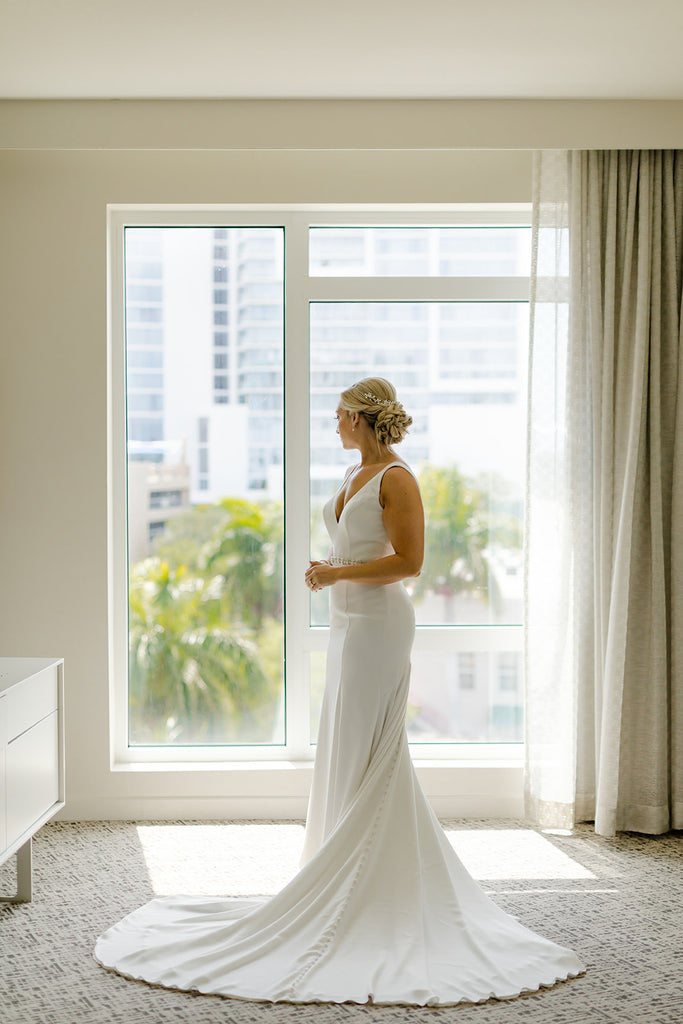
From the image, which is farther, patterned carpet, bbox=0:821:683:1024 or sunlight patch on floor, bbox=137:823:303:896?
sunlight patch on floor, bbox=137:823:303:896

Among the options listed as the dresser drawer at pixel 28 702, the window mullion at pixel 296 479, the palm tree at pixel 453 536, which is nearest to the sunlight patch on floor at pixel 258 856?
the window mullion at pixel 296 479

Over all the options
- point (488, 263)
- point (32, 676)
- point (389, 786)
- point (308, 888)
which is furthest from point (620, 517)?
point (32, 676)

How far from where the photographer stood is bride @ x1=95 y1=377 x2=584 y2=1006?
2471 mm

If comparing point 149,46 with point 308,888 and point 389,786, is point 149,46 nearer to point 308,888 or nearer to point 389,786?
point 389,786

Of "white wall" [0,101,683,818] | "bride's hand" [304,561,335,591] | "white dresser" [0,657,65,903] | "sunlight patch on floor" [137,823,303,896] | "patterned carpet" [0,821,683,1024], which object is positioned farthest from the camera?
"white wall" [0,101,683,818]

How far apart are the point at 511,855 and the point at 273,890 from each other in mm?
994

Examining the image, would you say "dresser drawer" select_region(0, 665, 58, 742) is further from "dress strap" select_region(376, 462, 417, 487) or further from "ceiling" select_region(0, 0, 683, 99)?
"ceiling" select_region(0, 0, 683, 99)

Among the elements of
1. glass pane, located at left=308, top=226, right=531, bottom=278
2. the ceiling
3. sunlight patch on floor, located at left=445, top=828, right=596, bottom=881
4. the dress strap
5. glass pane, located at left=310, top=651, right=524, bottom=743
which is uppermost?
the ceiling

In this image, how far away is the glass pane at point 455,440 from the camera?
423cm

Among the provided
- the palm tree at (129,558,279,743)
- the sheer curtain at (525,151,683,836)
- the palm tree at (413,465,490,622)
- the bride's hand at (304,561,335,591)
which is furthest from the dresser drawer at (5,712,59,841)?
the sheer curtain at (525,151,683,836)

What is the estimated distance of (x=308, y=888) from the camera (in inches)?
106

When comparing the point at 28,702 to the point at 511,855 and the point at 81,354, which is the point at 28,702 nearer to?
the point at 81,354

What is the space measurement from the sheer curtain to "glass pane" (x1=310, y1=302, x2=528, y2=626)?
12.4 inches

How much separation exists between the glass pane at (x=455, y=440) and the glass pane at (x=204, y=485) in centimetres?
25
